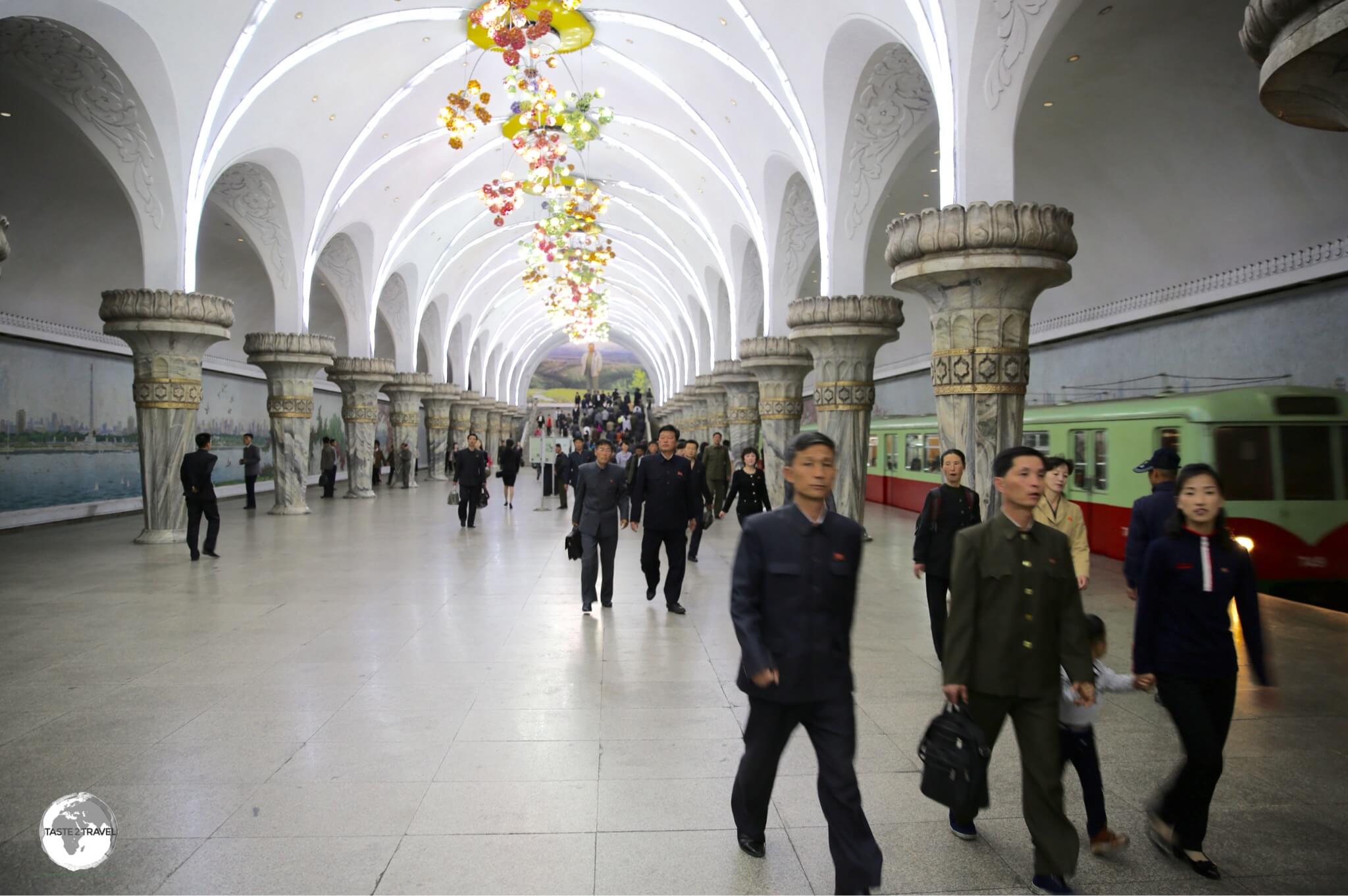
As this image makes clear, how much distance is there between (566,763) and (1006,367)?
578cm

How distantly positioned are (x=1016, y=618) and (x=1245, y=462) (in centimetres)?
778

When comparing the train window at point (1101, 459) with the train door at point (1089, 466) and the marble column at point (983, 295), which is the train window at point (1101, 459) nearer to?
the train door at point (1089, 466)

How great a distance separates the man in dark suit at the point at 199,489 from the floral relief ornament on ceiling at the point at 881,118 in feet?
29.0

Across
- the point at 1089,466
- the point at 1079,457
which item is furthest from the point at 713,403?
the point at 1089,466

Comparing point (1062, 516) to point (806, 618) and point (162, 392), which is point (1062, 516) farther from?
point (162, 392)

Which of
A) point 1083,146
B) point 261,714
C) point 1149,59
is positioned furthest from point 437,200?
point 261,714

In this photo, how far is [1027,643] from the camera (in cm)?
287

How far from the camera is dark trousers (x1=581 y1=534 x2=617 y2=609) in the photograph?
741 cm

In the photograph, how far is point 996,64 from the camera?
8414 mm

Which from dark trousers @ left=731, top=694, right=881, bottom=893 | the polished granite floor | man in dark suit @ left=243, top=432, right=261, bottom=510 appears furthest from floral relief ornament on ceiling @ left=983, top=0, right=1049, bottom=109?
man in dark suit @ left=243, top=432, right=261, bottom=510

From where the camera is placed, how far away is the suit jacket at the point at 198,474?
10414mm

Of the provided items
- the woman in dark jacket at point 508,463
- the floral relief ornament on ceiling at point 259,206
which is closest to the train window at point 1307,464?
the woman in dark jacket at point 508,463

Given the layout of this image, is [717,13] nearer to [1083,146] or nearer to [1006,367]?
[1083,146]

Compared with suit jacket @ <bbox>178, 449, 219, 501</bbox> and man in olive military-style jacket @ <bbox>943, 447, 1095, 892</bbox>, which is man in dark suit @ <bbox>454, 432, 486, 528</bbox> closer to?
suit jacket @ <bbox>178, 449, 219, 501</bbox>
